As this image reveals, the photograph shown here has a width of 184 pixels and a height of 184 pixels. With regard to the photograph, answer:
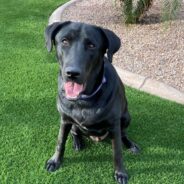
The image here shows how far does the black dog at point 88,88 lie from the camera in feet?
9.90

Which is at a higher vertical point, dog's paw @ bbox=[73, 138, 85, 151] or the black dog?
the black dog

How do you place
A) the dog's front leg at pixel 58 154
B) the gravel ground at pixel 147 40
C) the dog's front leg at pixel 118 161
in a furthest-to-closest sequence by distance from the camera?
the gravel ground at pixel 147 40 < the dog's front leg at pixel 58 154 < the dog's front leg at pixel 118 161

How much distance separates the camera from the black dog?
119 inches

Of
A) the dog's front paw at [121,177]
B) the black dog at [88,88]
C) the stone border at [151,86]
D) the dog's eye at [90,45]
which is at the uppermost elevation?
the dog's eye at [90,45]

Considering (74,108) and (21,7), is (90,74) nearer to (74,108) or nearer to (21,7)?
(74,108)

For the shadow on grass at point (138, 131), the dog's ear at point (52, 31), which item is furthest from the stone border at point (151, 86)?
the dog's ear at point (52, 31)

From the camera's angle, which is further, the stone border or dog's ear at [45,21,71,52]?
the stone border

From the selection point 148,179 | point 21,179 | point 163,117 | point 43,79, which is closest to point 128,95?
point 163,117

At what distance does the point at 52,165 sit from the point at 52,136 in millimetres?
496

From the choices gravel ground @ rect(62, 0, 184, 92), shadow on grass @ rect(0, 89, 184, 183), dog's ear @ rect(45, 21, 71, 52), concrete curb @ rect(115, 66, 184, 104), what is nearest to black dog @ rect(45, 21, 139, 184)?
dog's ear @ rect(45, 21, 71, 52)

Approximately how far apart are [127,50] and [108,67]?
2.56m

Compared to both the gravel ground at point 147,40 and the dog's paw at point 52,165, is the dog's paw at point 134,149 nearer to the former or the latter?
the dog's paw at point 52,165

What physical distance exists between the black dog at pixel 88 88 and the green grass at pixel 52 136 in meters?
0.14

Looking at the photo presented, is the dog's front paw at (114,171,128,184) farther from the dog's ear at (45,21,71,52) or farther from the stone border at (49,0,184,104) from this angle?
the stone border at (49,0,184,104)
